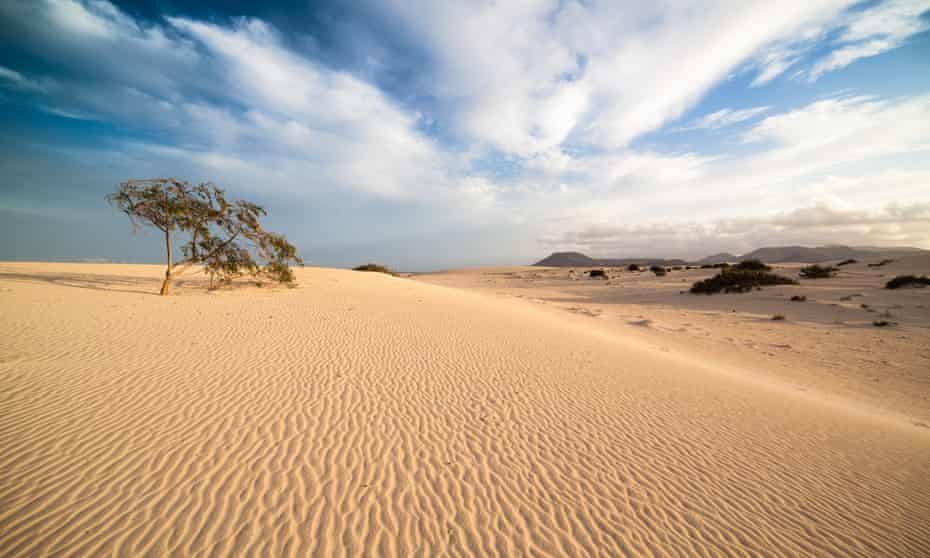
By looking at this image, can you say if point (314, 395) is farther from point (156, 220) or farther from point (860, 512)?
point (156, 220)

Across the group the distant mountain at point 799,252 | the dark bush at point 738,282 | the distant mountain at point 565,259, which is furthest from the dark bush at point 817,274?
the distant mountain at point 565,259

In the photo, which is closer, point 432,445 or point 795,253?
point 432,445

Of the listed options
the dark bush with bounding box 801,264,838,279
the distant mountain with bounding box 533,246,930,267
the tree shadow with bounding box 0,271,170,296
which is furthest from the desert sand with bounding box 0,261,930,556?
the distant mountain with bounding box 533,246,930,267

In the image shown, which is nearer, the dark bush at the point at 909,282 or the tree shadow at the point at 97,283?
the tree shadow at the point at 97,283

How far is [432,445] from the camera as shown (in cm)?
409

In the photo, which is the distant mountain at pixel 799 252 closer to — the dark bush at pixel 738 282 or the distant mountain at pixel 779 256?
the distant mountain at pixel 779 256

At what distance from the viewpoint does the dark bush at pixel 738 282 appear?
18.8 m

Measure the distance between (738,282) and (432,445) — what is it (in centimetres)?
2291

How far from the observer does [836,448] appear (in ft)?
14.9

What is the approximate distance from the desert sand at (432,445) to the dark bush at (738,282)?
10.5m

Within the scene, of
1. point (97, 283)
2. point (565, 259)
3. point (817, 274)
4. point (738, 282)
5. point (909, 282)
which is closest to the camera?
Result: point (97, 283)

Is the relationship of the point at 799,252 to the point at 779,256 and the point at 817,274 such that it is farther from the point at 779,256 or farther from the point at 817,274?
the point at 817,274

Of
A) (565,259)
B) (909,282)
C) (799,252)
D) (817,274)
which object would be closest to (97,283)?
(909,282)

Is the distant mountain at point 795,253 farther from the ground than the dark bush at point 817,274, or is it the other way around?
the distant mountain at point 795,253
